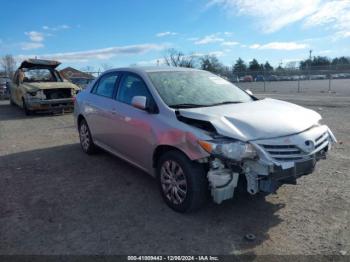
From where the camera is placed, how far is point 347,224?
3672 millimetres

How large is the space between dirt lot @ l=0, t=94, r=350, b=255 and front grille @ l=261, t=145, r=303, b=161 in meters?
0.75

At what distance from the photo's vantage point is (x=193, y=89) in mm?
4777

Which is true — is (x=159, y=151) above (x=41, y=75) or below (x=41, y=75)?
below

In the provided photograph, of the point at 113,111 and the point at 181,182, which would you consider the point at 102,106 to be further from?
the point at 181,182

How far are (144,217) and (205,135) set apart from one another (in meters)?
1.22

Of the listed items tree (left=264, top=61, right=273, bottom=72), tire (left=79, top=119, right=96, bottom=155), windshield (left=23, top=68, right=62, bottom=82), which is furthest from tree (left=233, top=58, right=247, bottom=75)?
tire (left=79, top=119, right=96, bottom=155)

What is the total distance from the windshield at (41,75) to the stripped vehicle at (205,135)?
33.1 ft

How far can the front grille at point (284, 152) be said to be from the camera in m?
3.50

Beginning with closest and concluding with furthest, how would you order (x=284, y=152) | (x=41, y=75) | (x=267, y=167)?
1. (x=267, y=167)
2. (x=284, y=152)
3. (x=41, y=75)

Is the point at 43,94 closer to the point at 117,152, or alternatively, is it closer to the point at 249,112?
the point at 117,152

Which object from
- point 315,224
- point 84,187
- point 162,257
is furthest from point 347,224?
point 84,187

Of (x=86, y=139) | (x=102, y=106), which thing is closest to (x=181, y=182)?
(x=102, y=106)

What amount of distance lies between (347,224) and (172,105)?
2360 millimetres

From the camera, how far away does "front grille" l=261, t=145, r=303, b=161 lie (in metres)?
3.50
